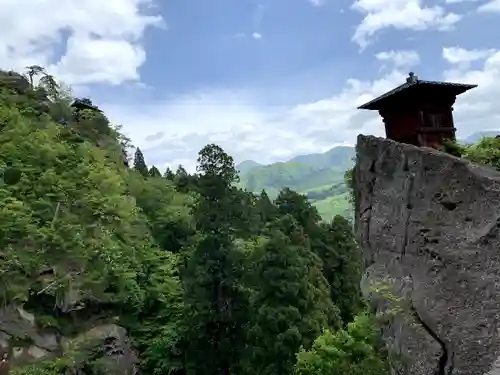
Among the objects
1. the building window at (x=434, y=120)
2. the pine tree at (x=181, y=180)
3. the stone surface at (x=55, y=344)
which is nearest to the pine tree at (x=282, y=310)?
the stone surface at (x=55, y=344)

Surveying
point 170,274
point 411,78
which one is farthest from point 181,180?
point 411,78

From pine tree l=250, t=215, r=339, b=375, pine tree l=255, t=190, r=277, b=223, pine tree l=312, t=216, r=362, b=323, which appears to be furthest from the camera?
pine tree l=255, t=190, r=277, b=223

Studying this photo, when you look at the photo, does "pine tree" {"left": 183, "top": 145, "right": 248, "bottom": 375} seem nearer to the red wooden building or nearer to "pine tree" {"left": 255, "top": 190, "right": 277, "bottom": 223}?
the red wooden building

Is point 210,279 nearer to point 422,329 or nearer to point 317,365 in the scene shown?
point 317,365

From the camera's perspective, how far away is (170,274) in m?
29.8

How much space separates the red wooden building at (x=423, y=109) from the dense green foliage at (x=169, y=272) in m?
6.98

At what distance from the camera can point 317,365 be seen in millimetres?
18219

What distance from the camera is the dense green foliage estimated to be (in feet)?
73.7

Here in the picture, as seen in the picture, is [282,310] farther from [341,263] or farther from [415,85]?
[415,85]

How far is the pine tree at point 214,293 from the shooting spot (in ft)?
82.2

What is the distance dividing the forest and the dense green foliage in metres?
0.06

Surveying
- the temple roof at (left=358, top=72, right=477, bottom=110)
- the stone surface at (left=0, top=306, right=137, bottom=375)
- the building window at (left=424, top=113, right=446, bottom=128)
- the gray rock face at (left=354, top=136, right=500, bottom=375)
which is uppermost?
the temple roof at (left=358, top=72, right=477, bottom=110)

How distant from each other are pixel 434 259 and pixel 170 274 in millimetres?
21013

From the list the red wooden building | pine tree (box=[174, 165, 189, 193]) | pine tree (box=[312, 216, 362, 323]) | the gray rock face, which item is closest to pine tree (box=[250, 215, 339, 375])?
pine tree (box=[312, 216, 362, 323])
